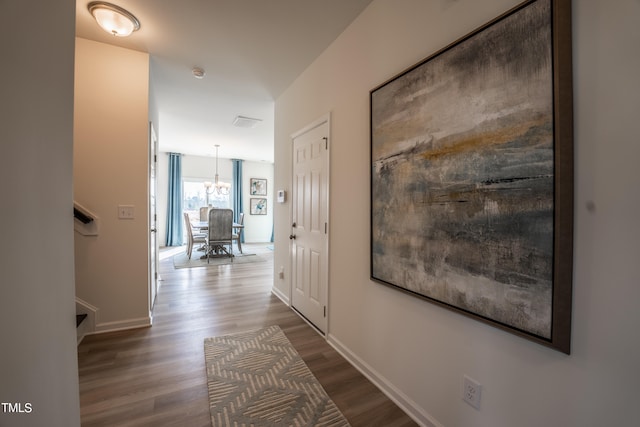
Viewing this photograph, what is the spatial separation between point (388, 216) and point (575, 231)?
0.91m

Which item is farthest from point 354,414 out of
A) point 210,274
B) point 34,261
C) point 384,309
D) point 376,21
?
point 210,274

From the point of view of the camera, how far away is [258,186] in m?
9.13

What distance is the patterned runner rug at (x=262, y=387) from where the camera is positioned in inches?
61.7

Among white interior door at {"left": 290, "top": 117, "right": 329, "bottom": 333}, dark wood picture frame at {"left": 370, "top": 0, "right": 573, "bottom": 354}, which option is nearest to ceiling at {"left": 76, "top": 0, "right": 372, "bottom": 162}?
white interior door at {"left": 290, "top": 117, "right": 329, "bottom": 333}

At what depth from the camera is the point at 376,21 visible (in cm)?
188

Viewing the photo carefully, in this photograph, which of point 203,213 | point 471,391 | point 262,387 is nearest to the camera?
point 471,391

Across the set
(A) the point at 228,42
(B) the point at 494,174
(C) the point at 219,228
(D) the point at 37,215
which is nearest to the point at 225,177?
(C) the point at 219,228

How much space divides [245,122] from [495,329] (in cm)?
469

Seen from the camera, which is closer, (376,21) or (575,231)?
(575,231)

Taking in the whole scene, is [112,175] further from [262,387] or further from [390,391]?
[390,391]

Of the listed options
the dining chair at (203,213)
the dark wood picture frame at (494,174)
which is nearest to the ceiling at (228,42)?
the dark wood picture frame at (494,174)

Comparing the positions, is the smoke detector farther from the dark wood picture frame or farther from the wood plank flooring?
the wood plank flooring

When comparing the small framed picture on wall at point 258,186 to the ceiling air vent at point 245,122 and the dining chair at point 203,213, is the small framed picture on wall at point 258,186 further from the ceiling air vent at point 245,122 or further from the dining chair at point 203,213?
the ceiling air vent at point 245,122

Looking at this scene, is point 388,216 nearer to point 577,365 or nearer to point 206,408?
Answer: point 577,365
